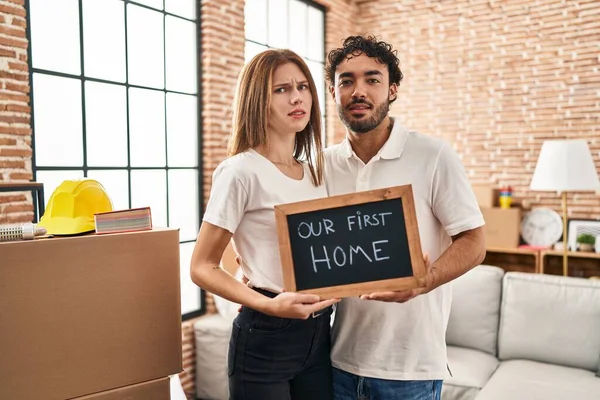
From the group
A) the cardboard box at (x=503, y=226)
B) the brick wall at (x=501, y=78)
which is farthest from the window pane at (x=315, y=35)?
the cardboard box at (x=503, y=226)

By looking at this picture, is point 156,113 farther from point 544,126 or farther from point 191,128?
point 544,126

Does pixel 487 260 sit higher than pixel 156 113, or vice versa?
pixel 156 113

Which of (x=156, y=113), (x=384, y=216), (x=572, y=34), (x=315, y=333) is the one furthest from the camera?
(x=572, y=34)

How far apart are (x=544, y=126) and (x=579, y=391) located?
10.5ft

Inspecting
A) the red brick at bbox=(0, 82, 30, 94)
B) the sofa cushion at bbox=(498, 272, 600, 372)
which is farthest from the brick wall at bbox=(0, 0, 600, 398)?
the sofa cushion at bbox=(498, 272, 600, 372)

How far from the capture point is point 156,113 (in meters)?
3.73

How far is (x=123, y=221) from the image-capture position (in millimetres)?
1267

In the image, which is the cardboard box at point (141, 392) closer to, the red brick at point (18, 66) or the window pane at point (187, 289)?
the red brick at point (18, 66)

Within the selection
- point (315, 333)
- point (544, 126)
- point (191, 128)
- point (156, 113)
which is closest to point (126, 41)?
point (156, 113)

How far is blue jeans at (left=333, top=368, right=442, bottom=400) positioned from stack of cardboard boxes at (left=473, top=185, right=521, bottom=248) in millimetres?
3777

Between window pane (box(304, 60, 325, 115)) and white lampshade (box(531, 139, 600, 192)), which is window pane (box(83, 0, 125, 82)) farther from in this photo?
white lampshade (box(531, 139, 600, 192))

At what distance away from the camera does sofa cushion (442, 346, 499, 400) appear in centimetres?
281

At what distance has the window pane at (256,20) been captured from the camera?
4586mm

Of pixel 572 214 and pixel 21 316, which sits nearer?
pixel 21 316
